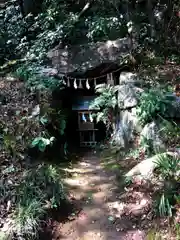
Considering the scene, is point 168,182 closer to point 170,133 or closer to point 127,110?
point 170,133

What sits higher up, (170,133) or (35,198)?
(170,133)

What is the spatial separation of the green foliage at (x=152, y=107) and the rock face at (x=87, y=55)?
1748 mm

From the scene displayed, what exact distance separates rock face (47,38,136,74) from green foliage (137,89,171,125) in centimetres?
175

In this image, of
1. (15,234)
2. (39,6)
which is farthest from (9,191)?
(39,6)

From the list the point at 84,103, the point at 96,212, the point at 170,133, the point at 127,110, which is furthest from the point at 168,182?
the point at 84,103

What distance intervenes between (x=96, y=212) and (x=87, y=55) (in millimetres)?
3985

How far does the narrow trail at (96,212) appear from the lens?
4277 millimetres

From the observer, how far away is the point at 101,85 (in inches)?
271

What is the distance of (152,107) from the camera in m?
5.66

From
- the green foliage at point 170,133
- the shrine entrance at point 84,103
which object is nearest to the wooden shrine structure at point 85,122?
the shrine entrance at point 84,103

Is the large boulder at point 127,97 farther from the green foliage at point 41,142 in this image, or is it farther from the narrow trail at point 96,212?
the green foliage at point 41,142

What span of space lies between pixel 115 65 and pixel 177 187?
12.0 ft

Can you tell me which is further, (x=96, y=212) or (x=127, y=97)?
(x=127, y=97)

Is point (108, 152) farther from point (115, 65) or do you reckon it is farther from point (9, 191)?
point (9, 191)
